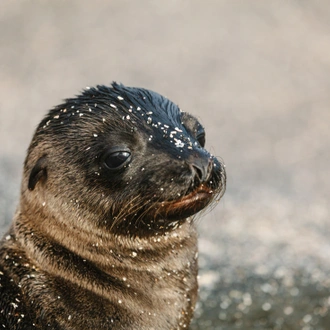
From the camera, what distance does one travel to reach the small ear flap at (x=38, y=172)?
205 inches

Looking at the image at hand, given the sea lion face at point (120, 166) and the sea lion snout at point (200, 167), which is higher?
the sea lion snout at point (200, 167)

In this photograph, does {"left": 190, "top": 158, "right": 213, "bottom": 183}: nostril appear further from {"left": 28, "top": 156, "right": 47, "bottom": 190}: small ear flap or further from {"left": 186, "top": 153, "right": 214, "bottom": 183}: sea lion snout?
{"left": 28, "top": 156, "right": 47, "bottom": 190}: small ear flap

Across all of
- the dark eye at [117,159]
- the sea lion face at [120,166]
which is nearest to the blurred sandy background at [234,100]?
the sea lion face at [120,166]

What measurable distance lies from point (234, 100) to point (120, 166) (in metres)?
10.7

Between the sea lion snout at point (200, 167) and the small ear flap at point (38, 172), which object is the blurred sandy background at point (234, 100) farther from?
the sea lion snout at point (200, 167)

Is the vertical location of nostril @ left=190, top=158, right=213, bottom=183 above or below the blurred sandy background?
above

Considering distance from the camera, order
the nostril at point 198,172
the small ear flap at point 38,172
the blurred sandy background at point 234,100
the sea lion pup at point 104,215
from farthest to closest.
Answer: the blurred sandy background at point 234,100 → the small ear flap at point 38,172 → the sea lion pup at point 104,215 → the nostril at point 198,172

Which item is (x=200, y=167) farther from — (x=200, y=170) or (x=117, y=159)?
(x=117, y=159)

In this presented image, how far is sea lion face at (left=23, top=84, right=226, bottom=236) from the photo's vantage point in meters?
4.86

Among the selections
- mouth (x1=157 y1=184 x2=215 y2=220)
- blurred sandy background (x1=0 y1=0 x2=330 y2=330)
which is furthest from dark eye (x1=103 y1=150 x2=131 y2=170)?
blurred sandy background (x1=0 y1=0 x2=330 y2=330)

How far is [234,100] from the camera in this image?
15469mm

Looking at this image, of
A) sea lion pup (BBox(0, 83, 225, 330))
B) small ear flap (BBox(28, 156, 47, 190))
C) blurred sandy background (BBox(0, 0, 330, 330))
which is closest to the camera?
sea lion pup (BBox(0, 83, 225, 330))

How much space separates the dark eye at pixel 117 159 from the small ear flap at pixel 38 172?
49cm

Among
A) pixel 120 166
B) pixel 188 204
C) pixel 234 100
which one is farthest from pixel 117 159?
pixel 234 100
